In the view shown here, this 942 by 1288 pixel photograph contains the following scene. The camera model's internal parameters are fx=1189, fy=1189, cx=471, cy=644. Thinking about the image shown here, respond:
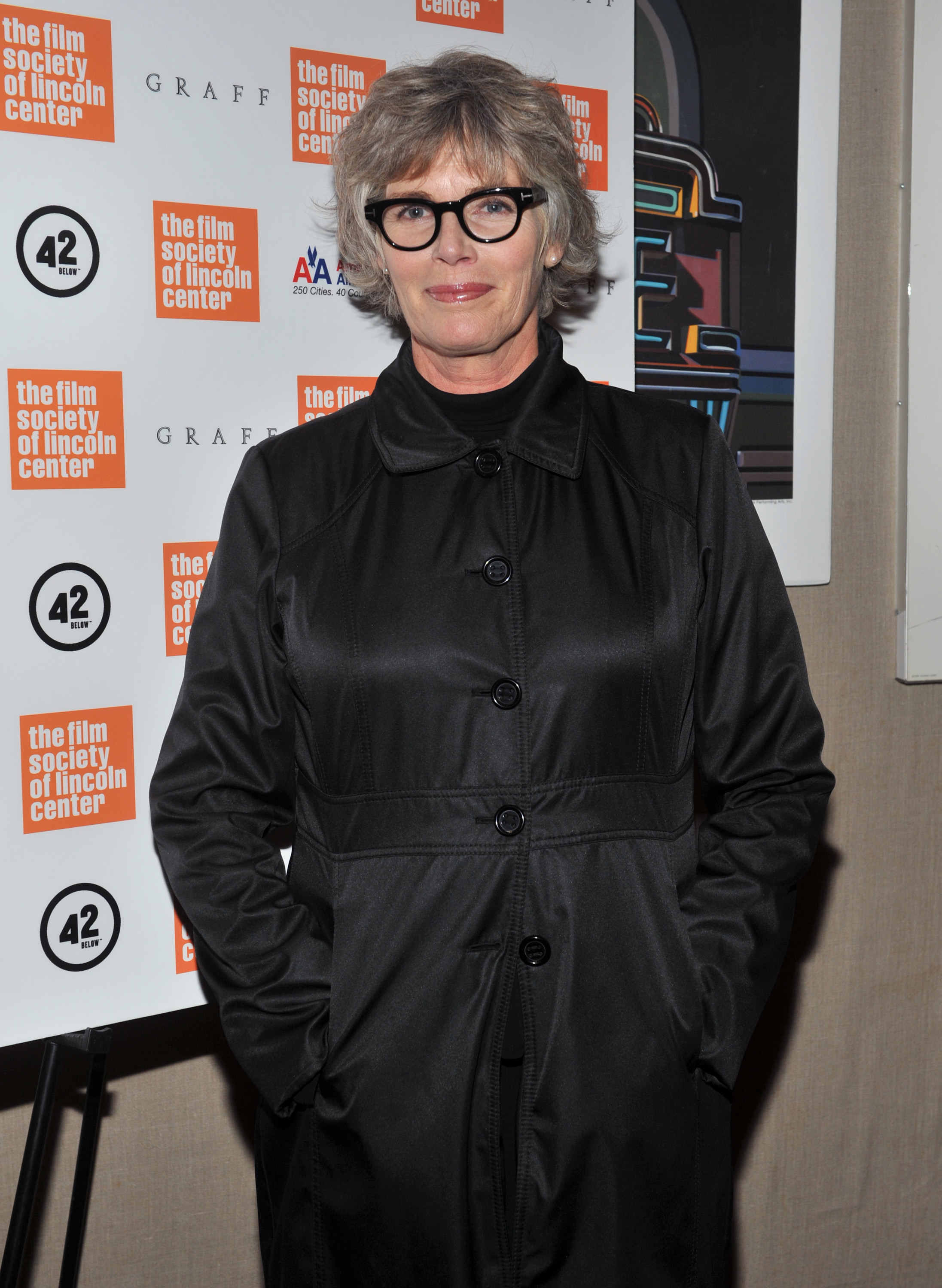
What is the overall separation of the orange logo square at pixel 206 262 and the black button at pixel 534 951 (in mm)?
759

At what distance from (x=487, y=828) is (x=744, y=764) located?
286 mm

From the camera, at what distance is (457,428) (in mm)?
1232

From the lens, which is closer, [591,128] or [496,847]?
[496,847]

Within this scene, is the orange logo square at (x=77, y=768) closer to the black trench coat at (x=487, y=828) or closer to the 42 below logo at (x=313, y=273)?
the black trench coat at (x=487, y=828)

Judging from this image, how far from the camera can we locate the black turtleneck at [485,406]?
125 cm

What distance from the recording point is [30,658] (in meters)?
1.28

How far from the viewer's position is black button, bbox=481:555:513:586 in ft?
3.83

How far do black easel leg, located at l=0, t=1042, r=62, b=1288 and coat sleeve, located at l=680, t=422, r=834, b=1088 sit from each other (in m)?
0.72

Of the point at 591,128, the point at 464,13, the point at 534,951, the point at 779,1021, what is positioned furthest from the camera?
the point at 779,1021

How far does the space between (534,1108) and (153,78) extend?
113 centimetres

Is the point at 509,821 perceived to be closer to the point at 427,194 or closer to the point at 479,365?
the point at 479,365

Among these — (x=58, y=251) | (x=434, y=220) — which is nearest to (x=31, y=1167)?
(x=58, y=251)

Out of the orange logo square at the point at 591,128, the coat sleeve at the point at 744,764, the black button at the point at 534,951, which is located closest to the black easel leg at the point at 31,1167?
the black button at the point at 534,951

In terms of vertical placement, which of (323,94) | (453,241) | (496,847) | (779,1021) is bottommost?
(779,1021)
